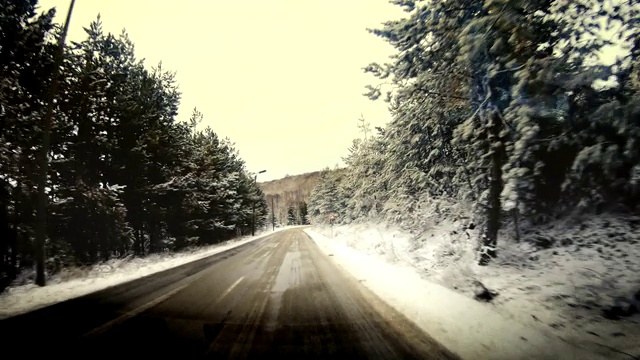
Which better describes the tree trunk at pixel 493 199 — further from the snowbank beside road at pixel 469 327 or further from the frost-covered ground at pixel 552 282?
the snowbank beside road at pixel 469 327

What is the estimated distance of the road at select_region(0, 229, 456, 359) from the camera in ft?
12.3

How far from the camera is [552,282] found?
6.08m

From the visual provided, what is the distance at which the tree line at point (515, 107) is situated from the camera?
16.8ft

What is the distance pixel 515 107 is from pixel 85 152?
57.5ft

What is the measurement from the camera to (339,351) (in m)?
3.72

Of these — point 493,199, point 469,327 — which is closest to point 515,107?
point 493,199

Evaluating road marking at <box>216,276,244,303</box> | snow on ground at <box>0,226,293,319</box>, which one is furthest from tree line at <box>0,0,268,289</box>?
road marking at <box>216,276,244,303</box>

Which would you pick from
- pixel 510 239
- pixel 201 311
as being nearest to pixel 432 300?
pixel 201 311

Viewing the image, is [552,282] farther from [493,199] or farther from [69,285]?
[69,285]

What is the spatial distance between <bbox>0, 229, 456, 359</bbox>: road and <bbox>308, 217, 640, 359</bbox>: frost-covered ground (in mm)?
731

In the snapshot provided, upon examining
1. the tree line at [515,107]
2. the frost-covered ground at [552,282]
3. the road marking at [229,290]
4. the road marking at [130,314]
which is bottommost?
the frost-covered ground at [552,282]

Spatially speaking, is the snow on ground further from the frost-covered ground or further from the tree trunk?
the tree trunk

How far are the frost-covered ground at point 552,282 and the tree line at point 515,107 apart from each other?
0.84 meters

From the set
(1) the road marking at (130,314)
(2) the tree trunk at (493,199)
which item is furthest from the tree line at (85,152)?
(2) the tree trunk at (493,199)
